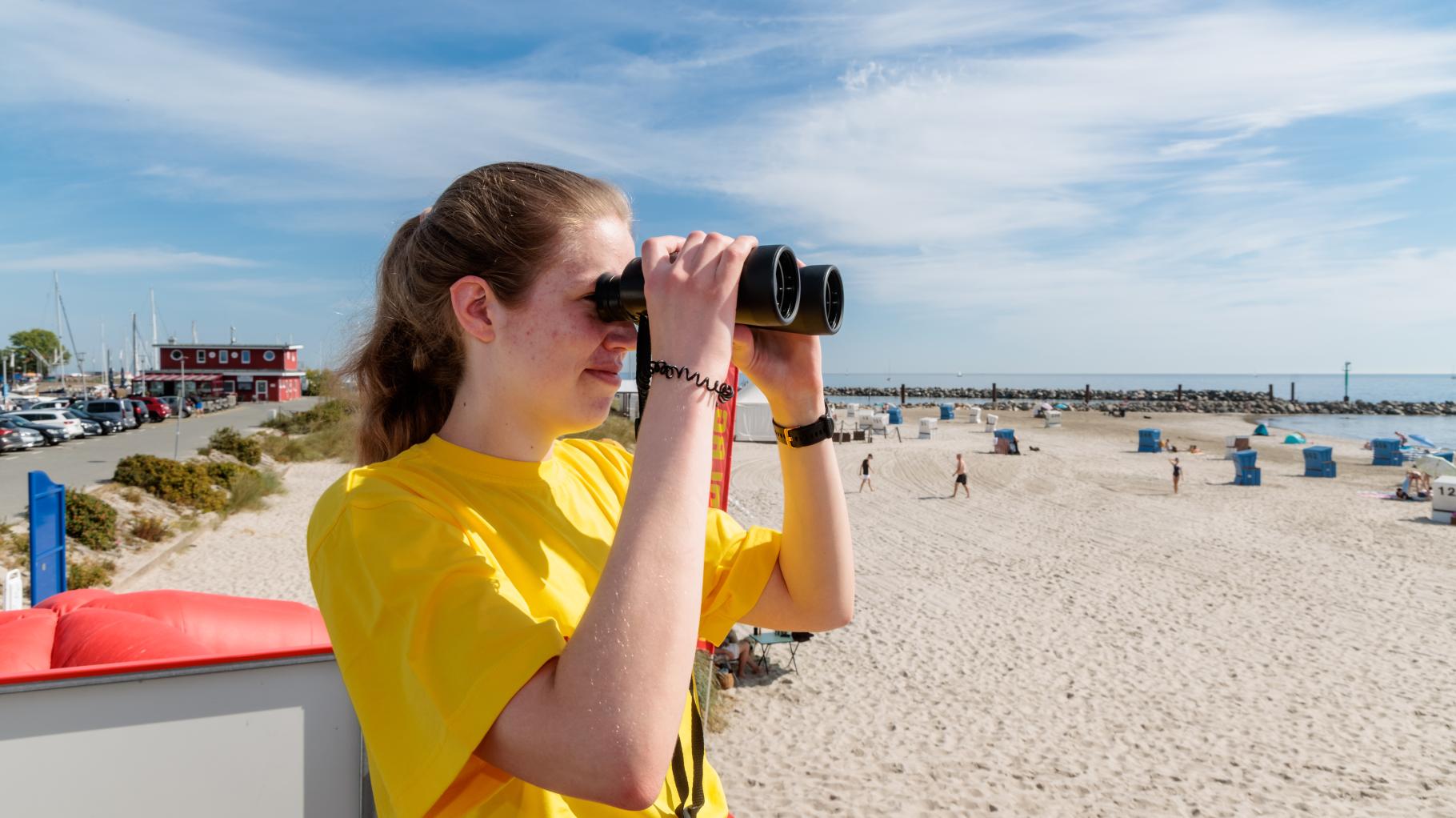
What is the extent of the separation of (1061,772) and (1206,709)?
2.15 m

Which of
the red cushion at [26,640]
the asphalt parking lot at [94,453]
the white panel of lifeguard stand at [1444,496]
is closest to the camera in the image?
the red cushion at [26,640]

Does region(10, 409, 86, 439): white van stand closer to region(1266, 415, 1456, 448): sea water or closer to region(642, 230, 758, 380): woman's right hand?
region(642, 230, 758, 380): woman's right hand

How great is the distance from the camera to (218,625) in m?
2.95

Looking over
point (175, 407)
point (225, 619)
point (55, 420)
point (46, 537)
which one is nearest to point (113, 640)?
point (225, 619)

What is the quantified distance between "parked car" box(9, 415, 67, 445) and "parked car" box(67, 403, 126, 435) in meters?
2.88

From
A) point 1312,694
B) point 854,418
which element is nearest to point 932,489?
point 1312,694

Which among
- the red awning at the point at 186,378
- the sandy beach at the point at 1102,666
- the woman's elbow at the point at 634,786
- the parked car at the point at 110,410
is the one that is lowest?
the sandy beach at the point at 1102,666

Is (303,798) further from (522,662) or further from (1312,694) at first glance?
(1312,694)

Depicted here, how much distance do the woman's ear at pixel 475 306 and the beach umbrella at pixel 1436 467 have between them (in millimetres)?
26240

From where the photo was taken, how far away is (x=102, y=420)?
89.7 feet

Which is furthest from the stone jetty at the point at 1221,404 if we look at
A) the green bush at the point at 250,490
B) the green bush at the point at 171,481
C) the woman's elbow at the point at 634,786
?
the woman's elbow at the point at 634,786

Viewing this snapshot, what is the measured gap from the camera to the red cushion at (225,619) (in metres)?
2.85

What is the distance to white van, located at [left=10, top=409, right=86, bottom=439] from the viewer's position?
23906 mm

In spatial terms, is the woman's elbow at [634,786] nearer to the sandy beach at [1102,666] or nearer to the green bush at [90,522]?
the sandy beach at [1102,666]
